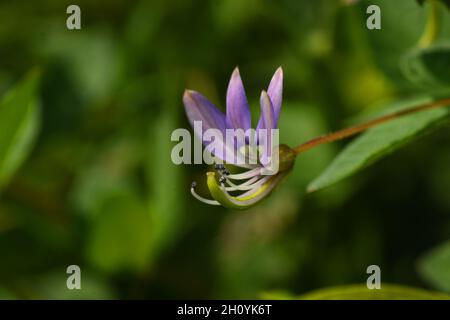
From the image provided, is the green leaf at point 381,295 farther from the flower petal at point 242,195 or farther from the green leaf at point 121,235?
the green leaf at point 121,235

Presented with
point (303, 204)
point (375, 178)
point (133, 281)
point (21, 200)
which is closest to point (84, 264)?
point (133, 281)

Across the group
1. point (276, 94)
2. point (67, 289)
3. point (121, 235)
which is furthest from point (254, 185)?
point (67, 289)

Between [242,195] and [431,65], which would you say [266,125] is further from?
[431,65]

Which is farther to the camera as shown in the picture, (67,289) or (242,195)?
(67,289)

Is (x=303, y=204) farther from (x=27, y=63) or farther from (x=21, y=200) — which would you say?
(x=27, y=63)

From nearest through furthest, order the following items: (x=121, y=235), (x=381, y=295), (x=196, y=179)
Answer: (x=381, y=295) < (x=121, y=235) < (x=196, y=179)

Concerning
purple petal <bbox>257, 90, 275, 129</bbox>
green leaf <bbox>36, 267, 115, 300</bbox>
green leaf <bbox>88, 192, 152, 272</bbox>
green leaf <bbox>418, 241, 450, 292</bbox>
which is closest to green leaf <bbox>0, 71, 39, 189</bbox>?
green leaf <bbox>88, 192, 152, 272</bbox>
